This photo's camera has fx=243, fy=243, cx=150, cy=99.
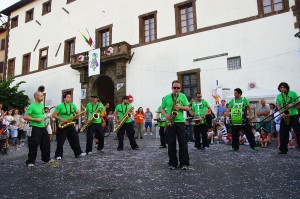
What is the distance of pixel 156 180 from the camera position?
14.0 feet

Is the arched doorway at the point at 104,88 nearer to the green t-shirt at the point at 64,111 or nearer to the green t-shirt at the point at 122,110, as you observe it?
Result: the green t-shirt at the point at 122,110

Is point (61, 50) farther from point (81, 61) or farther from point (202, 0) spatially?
point (202, 0)

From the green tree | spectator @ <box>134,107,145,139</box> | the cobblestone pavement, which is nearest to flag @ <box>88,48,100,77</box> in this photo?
spectator @ <box>134,107,145,139</box>

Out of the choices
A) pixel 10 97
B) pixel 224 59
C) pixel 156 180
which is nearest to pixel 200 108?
pixel 156 180

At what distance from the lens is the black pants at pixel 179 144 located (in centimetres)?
523

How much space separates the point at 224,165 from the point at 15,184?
4.22 metres

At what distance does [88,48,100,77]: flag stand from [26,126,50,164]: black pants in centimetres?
1339

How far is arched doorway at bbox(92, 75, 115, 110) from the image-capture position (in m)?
21.5

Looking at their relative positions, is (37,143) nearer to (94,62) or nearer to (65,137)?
(65,137)

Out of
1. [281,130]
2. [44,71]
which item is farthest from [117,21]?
[281,130]

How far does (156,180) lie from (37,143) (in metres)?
3.48

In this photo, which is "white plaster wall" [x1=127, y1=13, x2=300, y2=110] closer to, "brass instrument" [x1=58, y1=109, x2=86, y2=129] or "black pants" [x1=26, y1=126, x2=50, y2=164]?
"brass instrument" [x1=58, y1=109, x2=86, y2=129]

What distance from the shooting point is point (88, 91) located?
69.9 feet

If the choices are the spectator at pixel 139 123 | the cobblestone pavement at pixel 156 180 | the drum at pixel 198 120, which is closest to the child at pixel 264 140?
the drum at pixel 198 120
